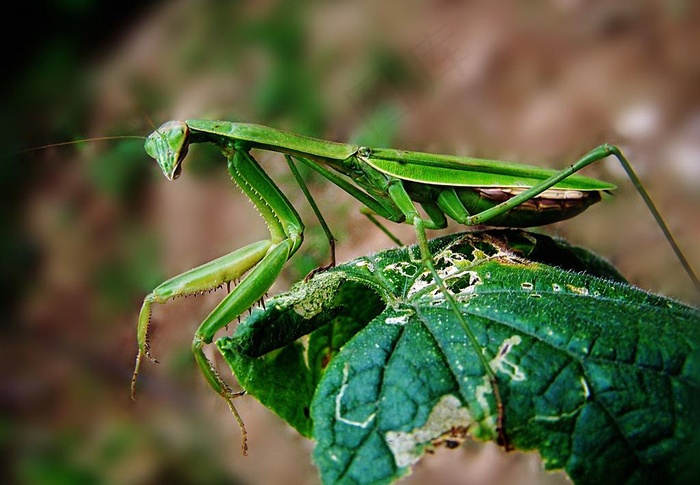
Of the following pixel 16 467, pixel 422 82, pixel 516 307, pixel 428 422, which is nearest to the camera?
pixel 428 422

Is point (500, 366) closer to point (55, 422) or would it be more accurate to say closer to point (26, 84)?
point (55, 422)

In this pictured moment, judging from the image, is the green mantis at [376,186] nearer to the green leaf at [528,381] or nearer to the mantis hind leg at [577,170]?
the mantis hind leg at [577,170]

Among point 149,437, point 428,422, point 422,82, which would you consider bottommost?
point 428,422

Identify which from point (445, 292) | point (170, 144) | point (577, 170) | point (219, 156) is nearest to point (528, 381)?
point (445, 292)

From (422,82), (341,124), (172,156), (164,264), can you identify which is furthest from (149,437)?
(422,82)

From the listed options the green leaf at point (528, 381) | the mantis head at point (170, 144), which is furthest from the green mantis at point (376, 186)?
the green leaf at point (528, 381)
